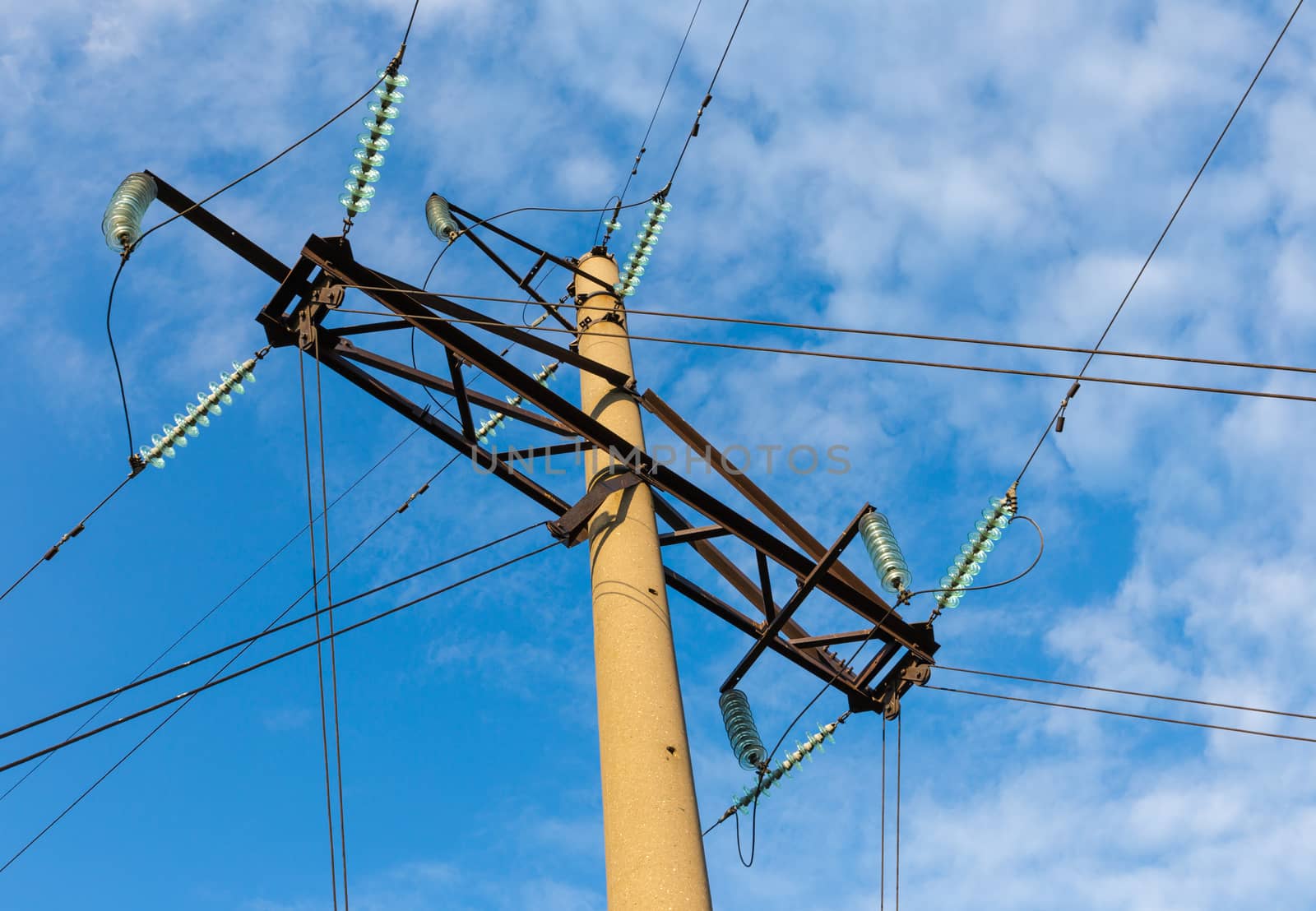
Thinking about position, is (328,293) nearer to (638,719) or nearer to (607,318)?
(607,318)

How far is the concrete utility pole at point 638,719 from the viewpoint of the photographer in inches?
215

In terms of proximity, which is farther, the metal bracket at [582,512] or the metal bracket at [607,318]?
the metal bracket at [607,318]

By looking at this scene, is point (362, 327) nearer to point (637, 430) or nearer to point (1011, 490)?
point (637, 430)

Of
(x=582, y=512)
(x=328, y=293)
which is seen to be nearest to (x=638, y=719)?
(x=582, y=512)

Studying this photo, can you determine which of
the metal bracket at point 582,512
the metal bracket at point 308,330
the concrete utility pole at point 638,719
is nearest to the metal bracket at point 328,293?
the metal bracket at point 308,330

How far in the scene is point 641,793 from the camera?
5789 millimetres

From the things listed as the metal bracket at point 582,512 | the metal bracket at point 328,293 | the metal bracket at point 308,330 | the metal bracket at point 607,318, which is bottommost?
the metal bracket at point 582,512

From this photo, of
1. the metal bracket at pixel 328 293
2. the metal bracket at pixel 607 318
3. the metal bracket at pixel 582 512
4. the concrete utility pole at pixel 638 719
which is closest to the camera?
the concrete utility pole at pixel 638 719

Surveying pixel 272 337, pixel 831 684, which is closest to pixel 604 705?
pixel 831 684

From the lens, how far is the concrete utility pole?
5.45 metres

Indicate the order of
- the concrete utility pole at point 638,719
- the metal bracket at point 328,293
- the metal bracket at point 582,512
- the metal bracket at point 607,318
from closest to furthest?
the concrete utility pole at point 638,719
the metal bracket at point 582,512
the metal bracket at point 328,293
the metal bracket at point 607,318

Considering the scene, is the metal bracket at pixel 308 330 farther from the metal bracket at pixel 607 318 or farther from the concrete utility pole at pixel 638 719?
the metal bracket at pixel 607 318

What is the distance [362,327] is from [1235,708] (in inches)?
295

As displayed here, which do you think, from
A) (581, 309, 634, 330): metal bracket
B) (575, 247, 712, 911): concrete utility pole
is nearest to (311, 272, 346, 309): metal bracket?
(575, 247, 712, 911): concrete utility pole
